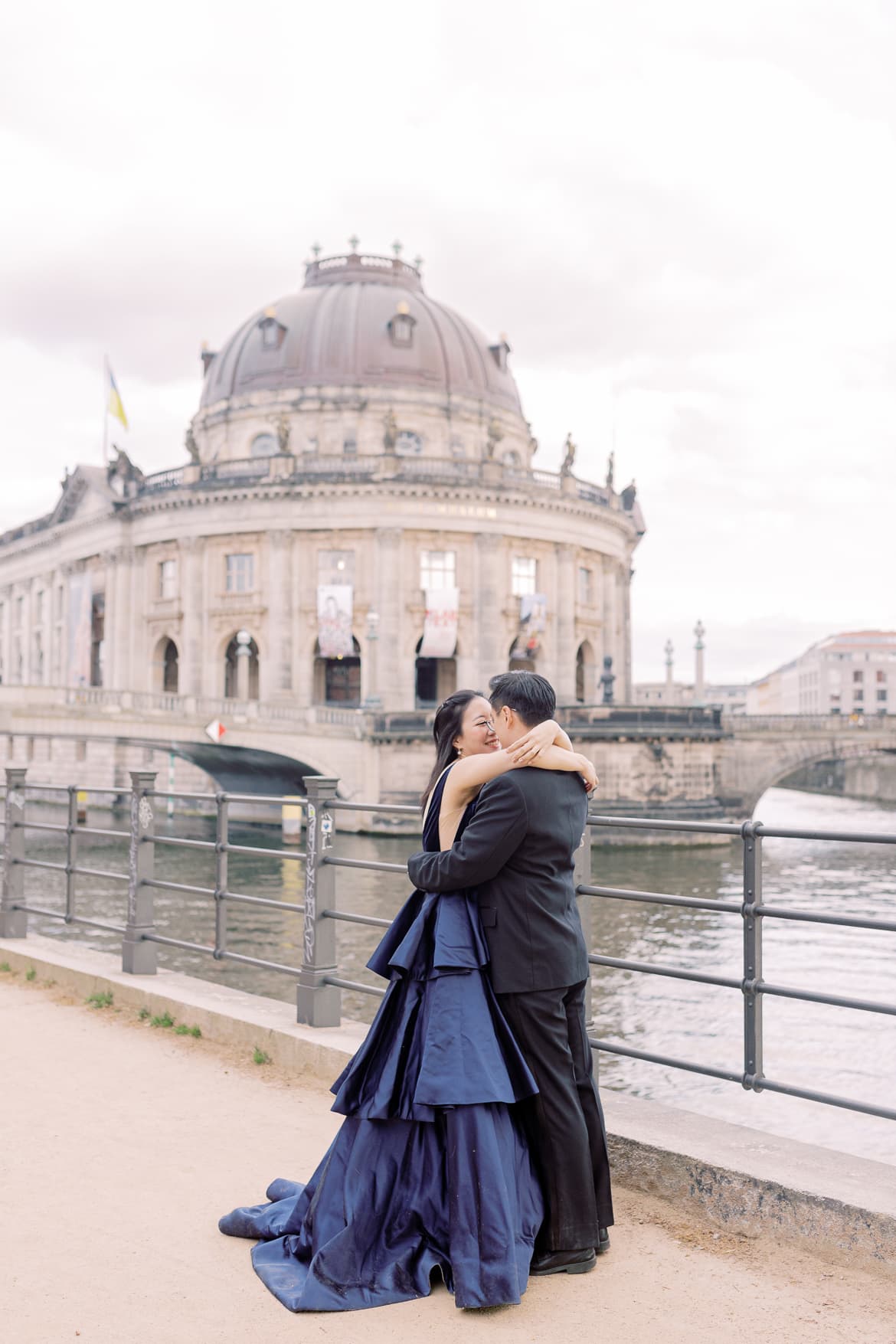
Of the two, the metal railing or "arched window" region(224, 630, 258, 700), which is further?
"arched window" region(224, 630, 258, 700)

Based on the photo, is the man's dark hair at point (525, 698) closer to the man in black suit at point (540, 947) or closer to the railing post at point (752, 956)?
the man in black suit at point (540, 947)

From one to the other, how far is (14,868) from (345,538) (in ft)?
138

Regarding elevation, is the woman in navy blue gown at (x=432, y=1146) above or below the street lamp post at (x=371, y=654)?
below

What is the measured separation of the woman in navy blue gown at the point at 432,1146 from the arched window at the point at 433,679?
48709mm

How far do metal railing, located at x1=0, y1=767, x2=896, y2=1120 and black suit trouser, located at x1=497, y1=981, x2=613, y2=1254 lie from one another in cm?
49

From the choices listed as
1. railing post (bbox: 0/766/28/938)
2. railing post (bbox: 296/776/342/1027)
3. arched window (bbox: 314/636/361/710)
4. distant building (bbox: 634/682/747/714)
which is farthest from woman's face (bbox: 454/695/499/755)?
distant building (bbox: 634/682/747/714)

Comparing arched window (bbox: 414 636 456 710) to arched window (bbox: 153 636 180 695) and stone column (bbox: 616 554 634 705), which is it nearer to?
stone column (bbox: 616 554 634 705)

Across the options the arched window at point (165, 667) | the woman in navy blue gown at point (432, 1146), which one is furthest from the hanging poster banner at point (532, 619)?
the woman in navy blue gown at point (432, 1146)

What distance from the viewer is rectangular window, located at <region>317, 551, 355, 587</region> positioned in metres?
51.2

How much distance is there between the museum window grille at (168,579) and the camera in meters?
54.3

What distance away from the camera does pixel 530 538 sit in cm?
5334

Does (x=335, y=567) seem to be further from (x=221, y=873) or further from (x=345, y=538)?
(x=221, y=873)

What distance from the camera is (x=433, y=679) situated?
2283 inches

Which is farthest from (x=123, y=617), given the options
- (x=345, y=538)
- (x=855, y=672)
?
(x=855, y=672)
